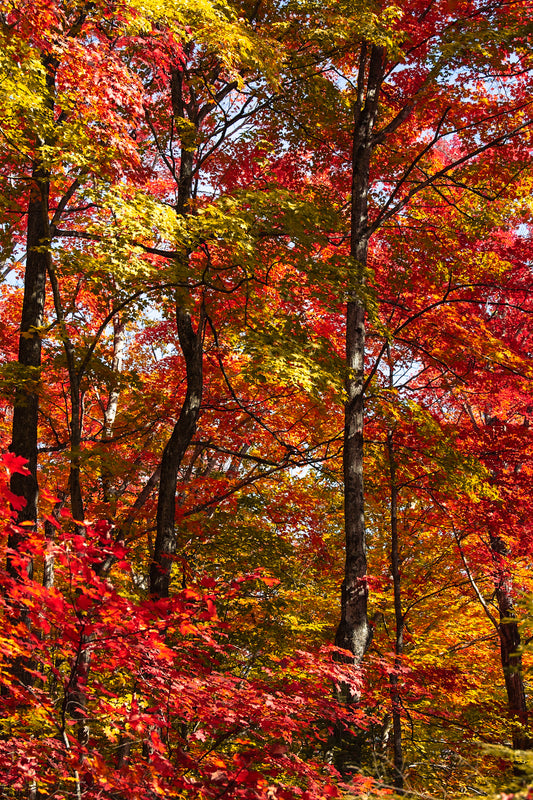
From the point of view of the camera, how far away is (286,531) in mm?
11461

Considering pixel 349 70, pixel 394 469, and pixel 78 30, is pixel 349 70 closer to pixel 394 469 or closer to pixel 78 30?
pixel 78 30

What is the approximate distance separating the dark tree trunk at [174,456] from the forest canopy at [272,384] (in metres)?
0.04

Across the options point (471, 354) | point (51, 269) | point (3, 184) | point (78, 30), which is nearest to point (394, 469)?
point (471, 354)

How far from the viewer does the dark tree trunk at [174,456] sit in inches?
272

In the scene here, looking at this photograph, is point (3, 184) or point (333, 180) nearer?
point (3, 184)

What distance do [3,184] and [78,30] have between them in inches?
91.6

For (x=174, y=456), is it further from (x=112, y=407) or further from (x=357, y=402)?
(x=112, y=407)

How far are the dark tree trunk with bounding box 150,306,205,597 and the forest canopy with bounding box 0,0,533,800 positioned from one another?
41 mm

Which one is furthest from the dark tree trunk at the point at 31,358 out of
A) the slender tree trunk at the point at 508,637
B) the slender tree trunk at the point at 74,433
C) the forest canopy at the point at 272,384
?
the slender tree trunk at the point at 508,637

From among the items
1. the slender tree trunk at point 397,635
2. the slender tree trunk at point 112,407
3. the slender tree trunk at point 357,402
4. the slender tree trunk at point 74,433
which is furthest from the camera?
the slender tree trunk at point 112,407

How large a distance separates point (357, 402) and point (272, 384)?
6.68ft

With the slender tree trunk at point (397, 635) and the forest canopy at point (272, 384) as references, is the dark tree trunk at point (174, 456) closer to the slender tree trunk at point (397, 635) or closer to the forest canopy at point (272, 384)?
the forest canopy at point (272, 384)

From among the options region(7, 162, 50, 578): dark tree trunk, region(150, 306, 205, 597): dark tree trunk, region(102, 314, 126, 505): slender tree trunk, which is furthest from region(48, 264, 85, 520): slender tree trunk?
region(102, 314, 126, 505): slender tree trunk

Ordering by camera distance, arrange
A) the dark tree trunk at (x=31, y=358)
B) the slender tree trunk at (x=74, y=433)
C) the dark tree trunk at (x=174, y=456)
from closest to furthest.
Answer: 1. the slender tree trunk at (x=74, y=433)
2. the dark tree trunk at (x=174, y=456)
3. the dark tree trunk at (x=31, y=358)
